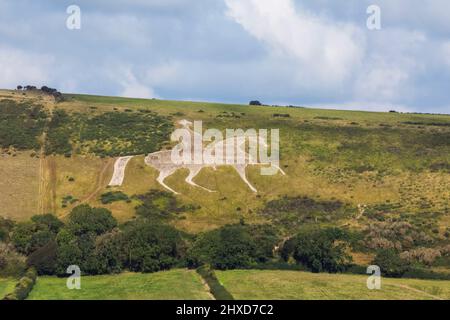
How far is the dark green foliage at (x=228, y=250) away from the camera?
75.1 metres

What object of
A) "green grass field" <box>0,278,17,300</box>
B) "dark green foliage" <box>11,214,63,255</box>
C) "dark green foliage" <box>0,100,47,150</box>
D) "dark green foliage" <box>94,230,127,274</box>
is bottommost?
"green grass field" <box>0,278,17,300</box>

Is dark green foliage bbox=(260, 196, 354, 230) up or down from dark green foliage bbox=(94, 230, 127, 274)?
up

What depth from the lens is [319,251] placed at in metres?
75.1

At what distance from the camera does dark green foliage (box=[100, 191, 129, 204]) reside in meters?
97.8

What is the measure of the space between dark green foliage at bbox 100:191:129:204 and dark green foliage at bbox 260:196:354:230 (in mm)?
16791

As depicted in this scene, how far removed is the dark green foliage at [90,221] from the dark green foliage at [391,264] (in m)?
27.6

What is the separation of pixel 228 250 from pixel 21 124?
5811 cm

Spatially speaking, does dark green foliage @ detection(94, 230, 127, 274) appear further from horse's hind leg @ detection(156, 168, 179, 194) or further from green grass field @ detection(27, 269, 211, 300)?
horse's hind leg @ detection(156, 168, 179, 194)

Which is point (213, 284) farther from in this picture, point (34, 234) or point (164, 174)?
point (164, 174)

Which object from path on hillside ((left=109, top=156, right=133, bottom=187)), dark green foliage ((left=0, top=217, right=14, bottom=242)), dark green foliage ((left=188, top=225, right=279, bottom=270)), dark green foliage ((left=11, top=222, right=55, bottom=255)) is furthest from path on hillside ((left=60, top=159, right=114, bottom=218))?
dark green foliage ((left=188, top=225, right=279, bottom=270))

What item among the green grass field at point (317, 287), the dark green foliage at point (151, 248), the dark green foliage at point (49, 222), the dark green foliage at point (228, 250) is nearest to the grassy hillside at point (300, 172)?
the dark green foliage at point (49, 222)

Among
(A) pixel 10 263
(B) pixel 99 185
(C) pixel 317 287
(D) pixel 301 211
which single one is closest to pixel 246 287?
(C) pixel 317 287

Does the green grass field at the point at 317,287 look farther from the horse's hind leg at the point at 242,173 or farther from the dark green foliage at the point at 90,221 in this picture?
the horse's hind leg at the point at 242,173
